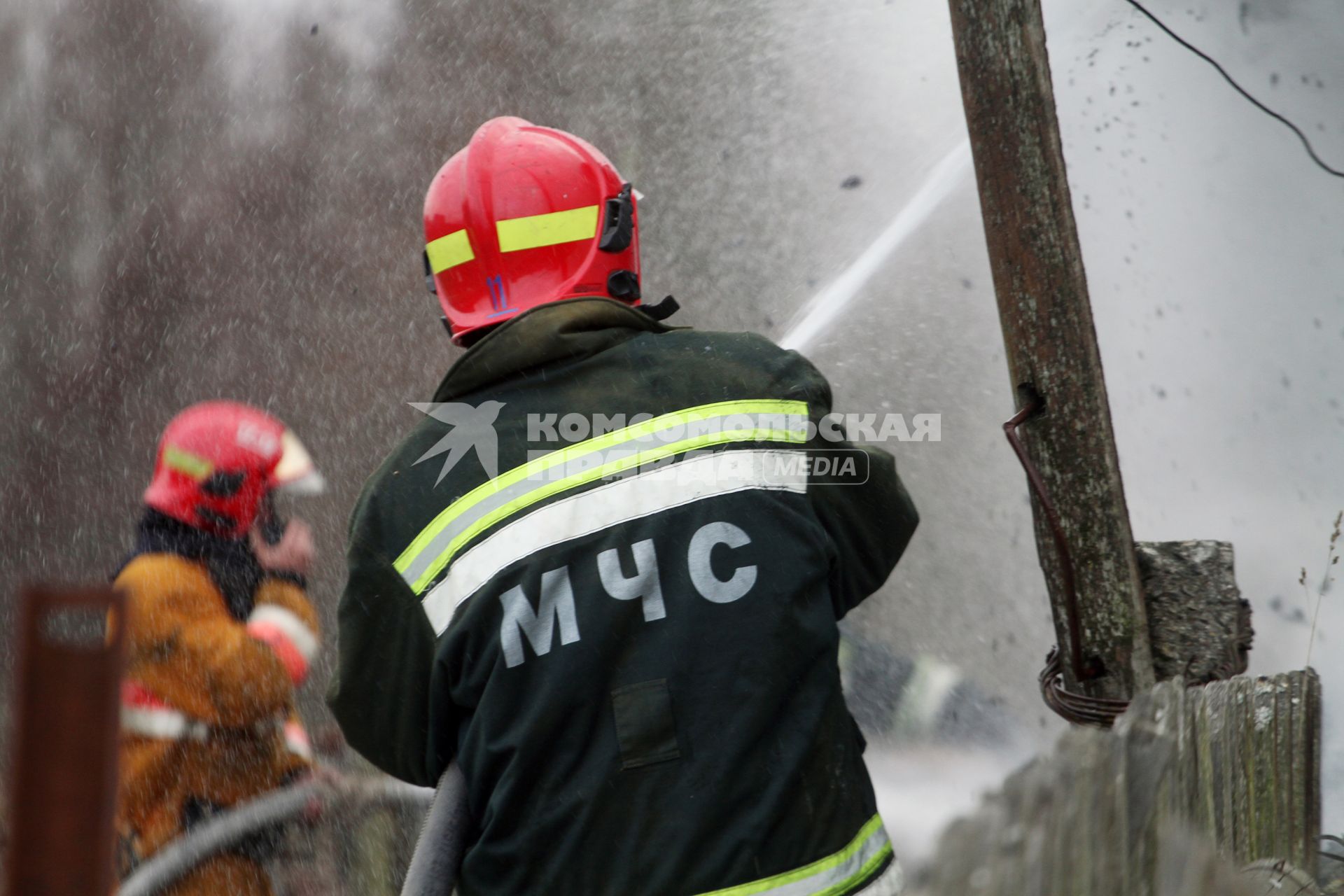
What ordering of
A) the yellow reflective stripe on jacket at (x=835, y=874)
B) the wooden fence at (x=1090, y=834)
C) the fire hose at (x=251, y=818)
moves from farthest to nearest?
the fire hose at (x=251, y=818), the yellow reflective stripe on jacket at (x=835, y=874), the wooden fence at (x=1090, y=834)

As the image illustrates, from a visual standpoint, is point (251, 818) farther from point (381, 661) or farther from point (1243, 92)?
point (1243, 92)

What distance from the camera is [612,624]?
1790mm

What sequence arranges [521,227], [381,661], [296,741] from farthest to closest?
[296,741], [521,227], [381,661]

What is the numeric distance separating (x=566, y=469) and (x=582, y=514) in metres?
0.08

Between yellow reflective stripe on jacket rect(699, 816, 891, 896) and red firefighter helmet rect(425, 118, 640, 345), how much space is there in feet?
3.67

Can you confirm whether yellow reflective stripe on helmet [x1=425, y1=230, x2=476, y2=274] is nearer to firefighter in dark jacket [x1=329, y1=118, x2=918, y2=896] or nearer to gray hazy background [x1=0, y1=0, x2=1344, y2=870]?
firefighter in dark jacket [x1=329, y1=118, x2=918, y2=896]

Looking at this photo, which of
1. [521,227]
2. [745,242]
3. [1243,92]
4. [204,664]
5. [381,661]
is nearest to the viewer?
[381,661]

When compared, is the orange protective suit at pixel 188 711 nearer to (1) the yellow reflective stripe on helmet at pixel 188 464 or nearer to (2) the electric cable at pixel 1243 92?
(1) the yellow reflective stripe on helmet at pixel 188 464

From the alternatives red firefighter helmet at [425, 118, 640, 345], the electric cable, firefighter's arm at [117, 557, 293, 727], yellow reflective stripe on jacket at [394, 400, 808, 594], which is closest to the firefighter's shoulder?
firefighter's arm at [117, 557, 293, 727]

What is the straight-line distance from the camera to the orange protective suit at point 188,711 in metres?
3.08

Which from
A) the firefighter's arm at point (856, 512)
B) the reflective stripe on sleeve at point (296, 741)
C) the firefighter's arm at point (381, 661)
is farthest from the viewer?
the reflective stripe on sleeve at point (296, 741)

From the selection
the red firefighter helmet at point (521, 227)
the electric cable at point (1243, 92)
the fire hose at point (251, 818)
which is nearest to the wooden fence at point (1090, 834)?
the red firefighter helmet at point (521, 227)

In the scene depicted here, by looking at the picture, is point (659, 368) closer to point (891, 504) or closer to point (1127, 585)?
point (891, 504)

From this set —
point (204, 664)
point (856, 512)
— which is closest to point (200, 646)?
point (204, 664)
